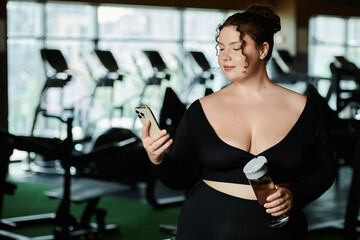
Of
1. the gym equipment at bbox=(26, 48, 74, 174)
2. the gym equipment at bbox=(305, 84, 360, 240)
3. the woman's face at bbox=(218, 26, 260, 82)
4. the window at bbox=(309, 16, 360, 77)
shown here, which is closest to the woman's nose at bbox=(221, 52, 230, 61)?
the woman's face at bbox=(218, 26, 260, 82)

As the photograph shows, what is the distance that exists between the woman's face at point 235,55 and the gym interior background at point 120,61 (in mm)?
3560

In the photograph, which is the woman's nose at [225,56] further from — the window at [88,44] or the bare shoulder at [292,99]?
the window at [88,44]

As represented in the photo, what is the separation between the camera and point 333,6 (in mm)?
10945

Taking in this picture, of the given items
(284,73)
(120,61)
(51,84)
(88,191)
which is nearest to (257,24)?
(88,191)

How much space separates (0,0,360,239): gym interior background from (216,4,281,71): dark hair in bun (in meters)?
3.55

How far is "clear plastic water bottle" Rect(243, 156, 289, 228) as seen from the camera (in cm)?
127

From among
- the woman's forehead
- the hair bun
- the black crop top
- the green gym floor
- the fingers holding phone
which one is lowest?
the green gym floor

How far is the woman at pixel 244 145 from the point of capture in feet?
4.80

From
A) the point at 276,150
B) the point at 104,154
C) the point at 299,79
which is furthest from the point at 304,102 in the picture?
the point at 299,79

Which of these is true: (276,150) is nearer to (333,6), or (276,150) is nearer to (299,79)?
(299,79)

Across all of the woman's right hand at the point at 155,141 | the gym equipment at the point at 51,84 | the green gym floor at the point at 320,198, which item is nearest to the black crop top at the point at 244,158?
the woman's right hand at the point at 155,141

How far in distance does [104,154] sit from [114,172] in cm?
188

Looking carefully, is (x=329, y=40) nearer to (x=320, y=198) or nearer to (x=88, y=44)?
(x=88, y=44)

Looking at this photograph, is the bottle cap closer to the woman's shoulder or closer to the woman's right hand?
the woman's right hand
